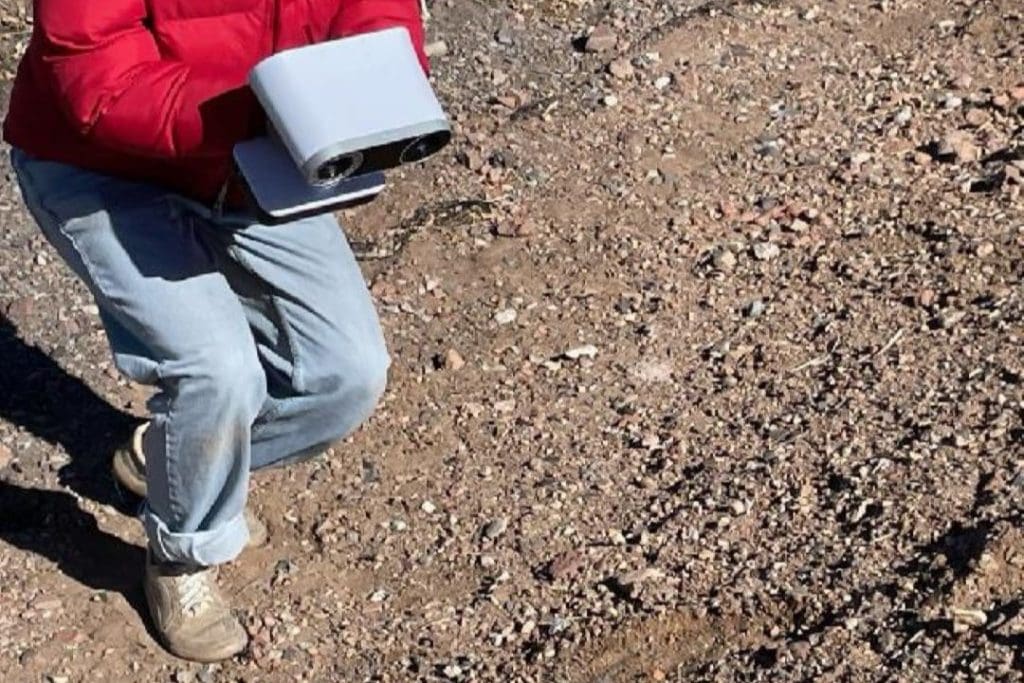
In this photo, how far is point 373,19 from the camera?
3.69m

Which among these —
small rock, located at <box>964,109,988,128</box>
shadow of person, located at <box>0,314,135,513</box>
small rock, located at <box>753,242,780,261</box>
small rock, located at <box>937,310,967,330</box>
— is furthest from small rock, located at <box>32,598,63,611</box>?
small rock, located at <box>964,109,988,128</box>

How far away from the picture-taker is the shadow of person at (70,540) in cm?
467

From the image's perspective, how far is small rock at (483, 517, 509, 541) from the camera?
4641 millimetres

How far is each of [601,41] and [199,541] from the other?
9.18 ft

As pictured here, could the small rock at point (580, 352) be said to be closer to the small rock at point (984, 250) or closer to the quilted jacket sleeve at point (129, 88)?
the small rock at point (984, 250)

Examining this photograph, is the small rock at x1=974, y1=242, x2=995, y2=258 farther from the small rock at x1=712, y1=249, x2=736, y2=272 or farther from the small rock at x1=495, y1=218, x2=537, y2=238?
the small rock at x1=495, y1=218, x2=537, y2=238

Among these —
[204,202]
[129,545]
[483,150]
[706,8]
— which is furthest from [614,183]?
[204,202]

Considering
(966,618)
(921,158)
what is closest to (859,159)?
(921,158)

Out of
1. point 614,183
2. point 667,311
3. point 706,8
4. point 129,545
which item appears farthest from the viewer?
point 706,8

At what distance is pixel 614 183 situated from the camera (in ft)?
19.1

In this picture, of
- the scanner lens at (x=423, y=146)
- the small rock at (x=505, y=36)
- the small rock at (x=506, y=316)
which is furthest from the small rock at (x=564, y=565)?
the small rock at (x=505, y=36)

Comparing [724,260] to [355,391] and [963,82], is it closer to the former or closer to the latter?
[963,82]

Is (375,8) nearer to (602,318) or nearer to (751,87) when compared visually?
(602,318)

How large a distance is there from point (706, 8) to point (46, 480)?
8.85 feet
